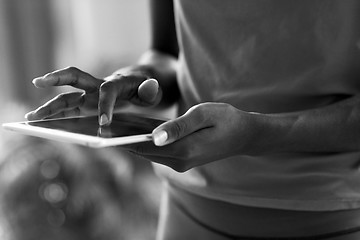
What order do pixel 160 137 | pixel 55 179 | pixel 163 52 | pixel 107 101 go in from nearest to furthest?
1. pixel 160 137
2. pixel 107 101
3. pixel 163 52
4. pixel 55 179

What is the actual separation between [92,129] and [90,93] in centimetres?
15

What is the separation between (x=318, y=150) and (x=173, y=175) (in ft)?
0.79

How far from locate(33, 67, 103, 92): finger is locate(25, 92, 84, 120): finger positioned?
0.02 m

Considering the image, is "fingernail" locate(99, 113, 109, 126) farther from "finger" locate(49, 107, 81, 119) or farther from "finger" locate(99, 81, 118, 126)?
"finger" locate(49, 107, 81, 119)

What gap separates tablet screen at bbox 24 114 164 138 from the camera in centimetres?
67

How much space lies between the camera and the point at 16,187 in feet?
5.68

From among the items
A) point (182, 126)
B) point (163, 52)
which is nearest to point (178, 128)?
point (182, 126)

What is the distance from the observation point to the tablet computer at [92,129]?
616 mm

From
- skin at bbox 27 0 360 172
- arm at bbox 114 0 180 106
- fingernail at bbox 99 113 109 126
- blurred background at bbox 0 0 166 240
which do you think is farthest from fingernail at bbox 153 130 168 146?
blurred background at bbox 0 0 166 240

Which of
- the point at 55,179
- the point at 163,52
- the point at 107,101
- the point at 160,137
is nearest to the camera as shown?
the point at 160,137

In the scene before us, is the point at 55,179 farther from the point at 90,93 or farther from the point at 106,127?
the point at 106,127

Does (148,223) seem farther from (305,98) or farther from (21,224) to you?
(305,98)

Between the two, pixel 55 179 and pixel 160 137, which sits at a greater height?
pixel 160 137

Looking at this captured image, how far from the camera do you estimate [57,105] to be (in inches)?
30.9
